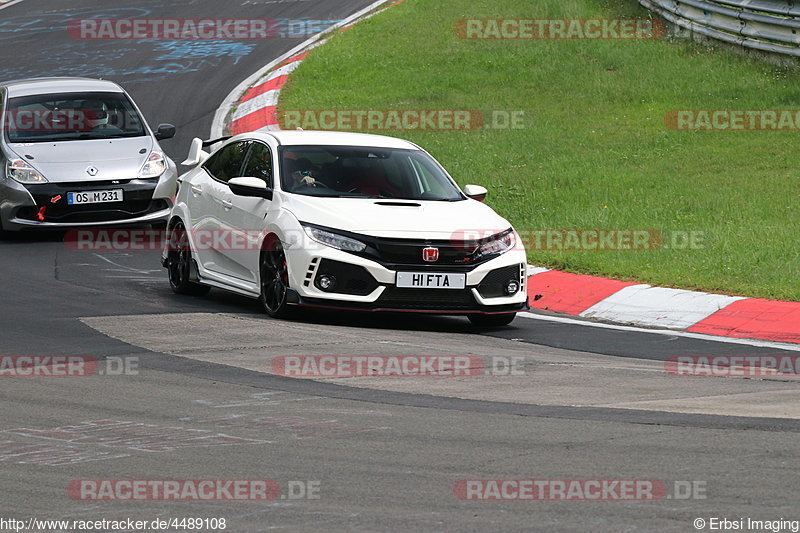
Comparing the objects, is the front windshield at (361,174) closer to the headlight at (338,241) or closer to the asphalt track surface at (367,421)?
the headlight at (338,241)

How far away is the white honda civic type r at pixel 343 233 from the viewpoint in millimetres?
10336

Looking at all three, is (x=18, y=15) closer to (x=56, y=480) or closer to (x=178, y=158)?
(x=178, y=158)

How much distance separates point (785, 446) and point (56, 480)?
11.3 ft

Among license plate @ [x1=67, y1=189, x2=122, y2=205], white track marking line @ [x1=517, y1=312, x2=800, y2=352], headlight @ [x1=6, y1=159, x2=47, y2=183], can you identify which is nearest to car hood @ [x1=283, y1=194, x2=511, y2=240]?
white track marking line @ [x1=517, y1=312, x2=800, y2=352]

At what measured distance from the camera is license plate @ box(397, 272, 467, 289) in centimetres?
1031

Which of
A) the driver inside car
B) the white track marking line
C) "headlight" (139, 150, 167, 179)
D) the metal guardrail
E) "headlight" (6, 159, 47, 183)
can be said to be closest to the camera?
the white track marking line

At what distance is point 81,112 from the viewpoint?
643 inches

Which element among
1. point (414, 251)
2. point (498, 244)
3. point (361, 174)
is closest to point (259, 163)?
point (361, 174)

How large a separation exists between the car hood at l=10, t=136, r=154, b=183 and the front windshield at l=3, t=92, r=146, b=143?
31 centimetres

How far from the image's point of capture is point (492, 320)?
10961mm

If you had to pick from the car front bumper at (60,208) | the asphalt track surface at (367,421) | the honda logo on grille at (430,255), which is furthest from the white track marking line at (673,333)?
the car front bumper at (60,208)

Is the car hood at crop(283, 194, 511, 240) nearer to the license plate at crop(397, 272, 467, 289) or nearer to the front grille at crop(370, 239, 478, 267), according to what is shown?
the front grille at crop(370, 239, 478, 267)

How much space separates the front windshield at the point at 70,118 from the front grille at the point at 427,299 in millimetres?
6781

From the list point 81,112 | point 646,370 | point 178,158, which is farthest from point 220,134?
point 646,370
